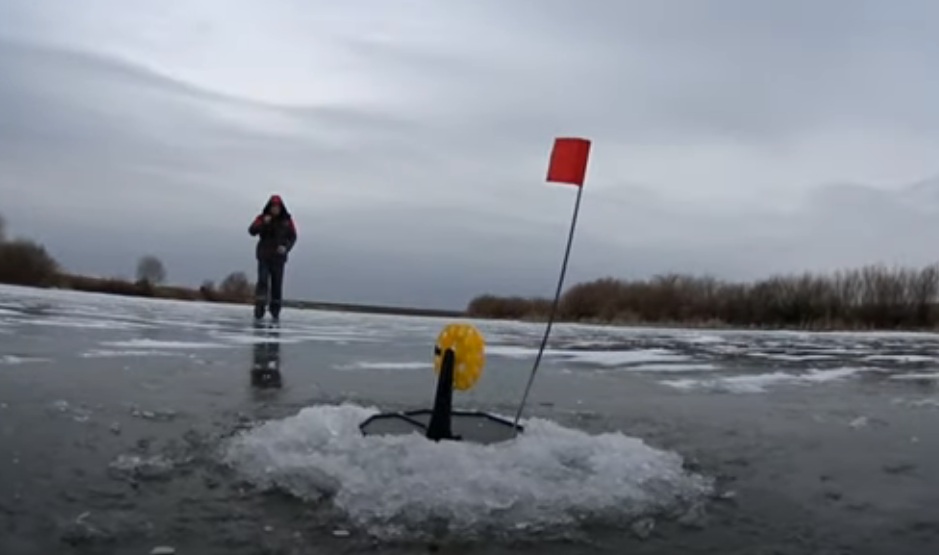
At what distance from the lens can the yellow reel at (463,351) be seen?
16.7 ft

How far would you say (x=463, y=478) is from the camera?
4172 mm

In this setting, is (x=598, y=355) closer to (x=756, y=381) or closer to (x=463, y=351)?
(x=756, y=381)

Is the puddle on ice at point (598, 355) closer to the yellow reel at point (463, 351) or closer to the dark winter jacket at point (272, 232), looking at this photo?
the dark winter jacket at point (272, 232)

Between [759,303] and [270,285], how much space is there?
98.5 feet

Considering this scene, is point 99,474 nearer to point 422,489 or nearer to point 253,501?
point 253,501

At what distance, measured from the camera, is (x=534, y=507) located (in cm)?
400

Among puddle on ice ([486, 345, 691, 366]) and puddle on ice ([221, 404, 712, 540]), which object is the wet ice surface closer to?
puddle on ice ([221, 404, 712, 540])

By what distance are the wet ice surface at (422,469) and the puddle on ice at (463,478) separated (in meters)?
0.01

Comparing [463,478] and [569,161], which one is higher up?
[569,161]

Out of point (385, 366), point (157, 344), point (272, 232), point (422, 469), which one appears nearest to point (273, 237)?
point (272, 232)

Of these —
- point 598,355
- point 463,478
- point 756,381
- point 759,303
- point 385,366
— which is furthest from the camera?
point 759,303

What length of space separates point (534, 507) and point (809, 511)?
1375mm

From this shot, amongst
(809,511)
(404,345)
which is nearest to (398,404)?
(809,511)

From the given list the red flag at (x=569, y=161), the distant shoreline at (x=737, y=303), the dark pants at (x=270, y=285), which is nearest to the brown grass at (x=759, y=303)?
the distant shoreline at (x=737, y=303)
